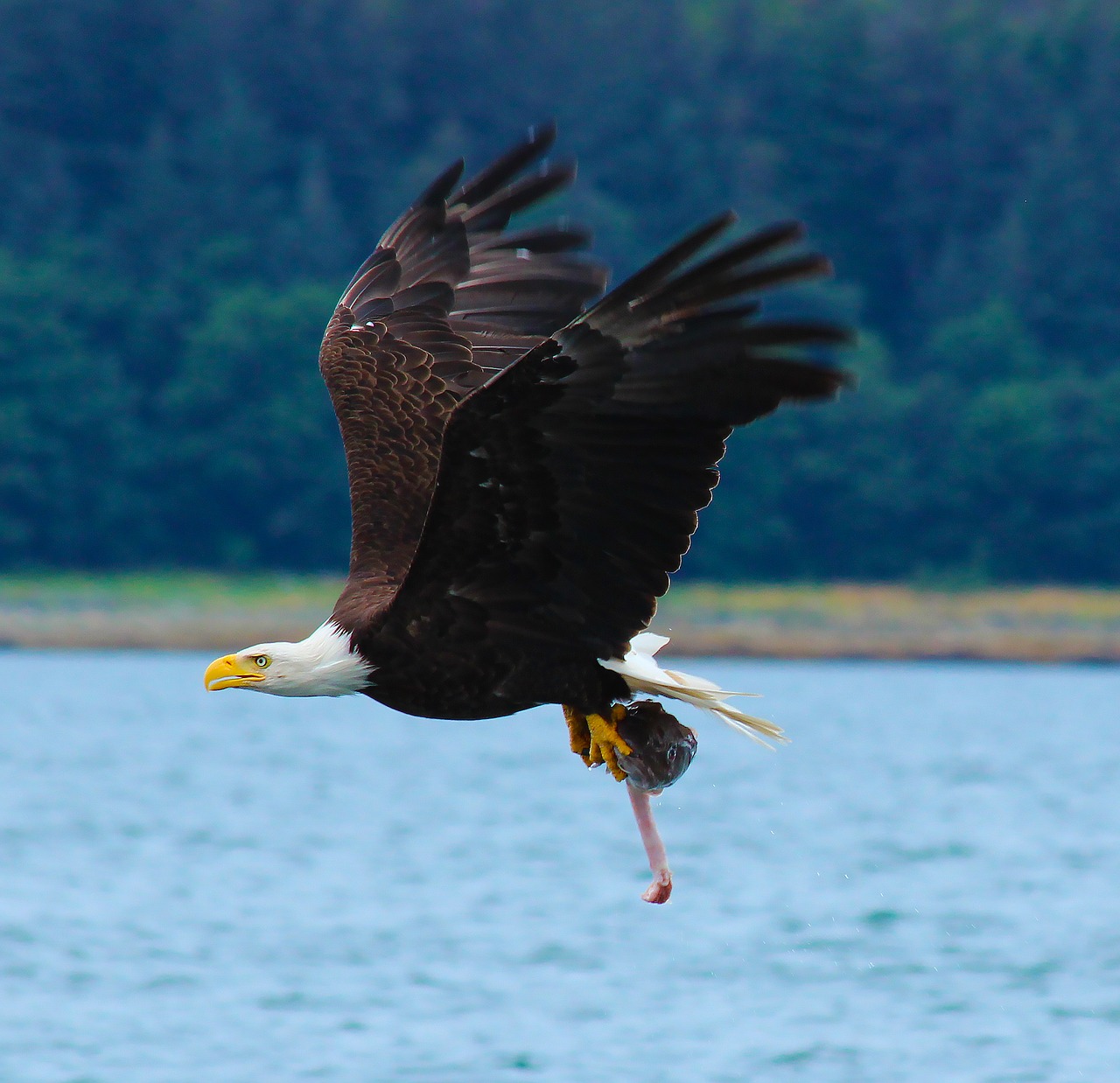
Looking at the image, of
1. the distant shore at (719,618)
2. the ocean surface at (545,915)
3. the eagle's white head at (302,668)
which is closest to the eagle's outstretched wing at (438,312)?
the eagle's white head at (302,668)

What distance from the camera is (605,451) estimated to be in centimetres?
585

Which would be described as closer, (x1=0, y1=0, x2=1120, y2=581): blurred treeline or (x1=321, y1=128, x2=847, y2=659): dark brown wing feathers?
(x1=321, y1=128, x2=847, y2=659): dark brown wing feathers

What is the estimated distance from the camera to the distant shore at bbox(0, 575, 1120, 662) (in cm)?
3466

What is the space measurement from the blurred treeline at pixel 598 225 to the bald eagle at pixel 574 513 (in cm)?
3547

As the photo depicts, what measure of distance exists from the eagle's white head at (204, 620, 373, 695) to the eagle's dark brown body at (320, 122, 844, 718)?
56 millimetres

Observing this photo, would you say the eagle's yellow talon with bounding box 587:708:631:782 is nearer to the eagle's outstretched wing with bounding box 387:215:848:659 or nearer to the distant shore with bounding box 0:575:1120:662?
the eagle's outstretched wing with bounding box 387:215:848:659

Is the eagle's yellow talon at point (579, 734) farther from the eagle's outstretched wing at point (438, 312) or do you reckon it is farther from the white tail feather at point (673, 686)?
the eagle's outstretched wing at point (438, 312)

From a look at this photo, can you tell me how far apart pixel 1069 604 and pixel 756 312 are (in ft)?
109

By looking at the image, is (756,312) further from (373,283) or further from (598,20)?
(598,20)

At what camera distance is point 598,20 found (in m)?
60.6

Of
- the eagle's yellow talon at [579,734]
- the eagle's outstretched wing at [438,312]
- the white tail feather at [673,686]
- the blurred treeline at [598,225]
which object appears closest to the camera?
the white tail feather at [673,686]

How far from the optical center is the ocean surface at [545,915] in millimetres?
10086

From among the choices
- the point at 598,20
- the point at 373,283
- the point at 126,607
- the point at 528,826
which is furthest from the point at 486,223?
the point at 598,20

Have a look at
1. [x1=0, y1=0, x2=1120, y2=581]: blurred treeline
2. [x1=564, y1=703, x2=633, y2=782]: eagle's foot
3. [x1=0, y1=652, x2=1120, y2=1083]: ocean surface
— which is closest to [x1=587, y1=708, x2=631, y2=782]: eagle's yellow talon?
[x1=564, y1=703, x2=633, y2=782]: eagle's foot
